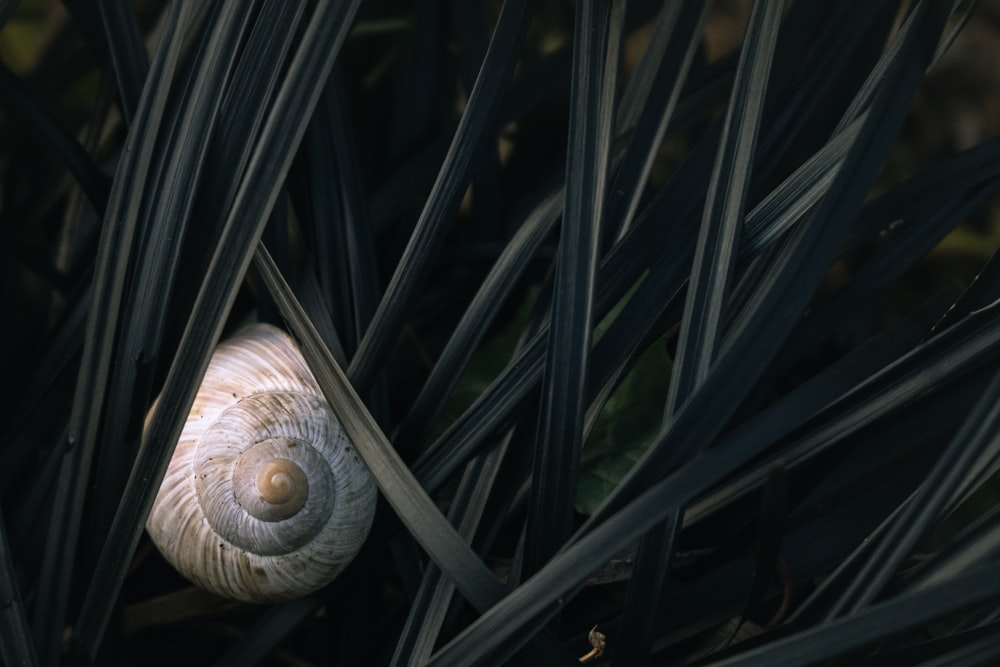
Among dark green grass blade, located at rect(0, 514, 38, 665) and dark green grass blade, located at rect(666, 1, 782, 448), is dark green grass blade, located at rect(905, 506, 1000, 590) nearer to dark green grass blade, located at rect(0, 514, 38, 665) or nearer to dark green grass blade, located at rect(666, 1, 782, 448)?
dark green grass blade, located at rect(666, 1, 782, 448)

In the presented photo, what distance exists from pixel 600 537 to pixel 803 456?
0.46 ft

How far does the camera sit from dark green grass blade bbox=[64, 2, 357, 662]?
0.45 m

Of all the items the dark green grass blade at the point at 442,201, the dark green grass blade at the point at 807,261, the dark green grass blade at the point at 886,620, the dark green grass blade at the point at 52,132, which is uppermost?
the dark green grass blade at the point at 52,132

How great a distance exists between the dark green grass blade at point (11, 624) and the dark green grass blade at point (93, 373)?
3 centimetres

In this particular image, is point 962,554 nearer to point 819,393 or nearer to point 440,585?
point 819,393

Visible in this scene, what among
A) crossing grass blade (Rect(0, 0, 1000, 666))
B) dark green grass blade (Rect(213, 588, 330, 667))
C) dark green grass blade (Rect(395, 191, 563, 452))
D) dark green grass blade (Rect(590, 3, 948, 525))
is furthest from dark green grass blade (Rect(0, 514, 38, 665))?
dark green grass blade (Rect(590, 3, 948, 525))

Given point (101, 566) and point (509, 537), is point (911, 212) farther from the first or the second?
point (101, 566)

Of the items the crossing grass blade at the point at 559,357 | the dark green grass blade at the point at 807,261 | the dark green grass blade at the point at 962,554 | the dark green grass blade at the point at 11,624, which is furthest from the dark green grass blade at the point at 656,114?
the dark green grass blade at the point at 11,624

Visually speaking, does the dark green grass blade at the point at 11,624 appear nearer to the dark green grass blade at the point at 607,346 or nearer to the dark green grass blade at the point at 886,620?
the dark green grass blade at the point at 607,346

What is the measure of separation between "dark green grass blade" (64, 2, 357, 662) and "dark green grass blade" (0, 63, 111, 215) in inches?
6.4

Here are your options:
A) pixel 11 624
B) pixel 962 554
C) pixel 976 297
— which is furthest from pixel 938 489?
pixel 11 624

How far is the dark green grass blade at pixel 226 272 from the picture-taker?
45 centimetres

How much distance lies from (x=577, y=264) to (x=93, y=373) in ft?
0.92

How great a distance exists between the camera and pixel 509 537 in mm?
625
